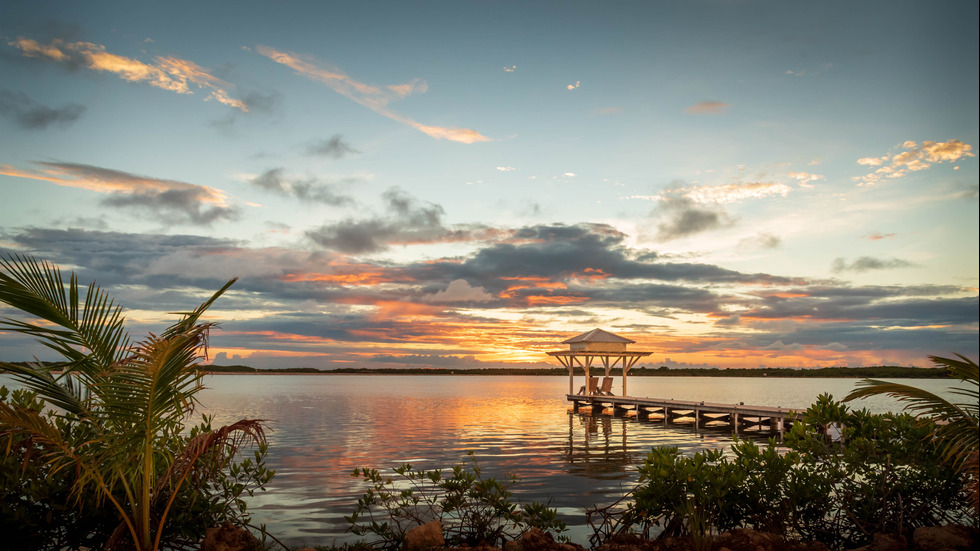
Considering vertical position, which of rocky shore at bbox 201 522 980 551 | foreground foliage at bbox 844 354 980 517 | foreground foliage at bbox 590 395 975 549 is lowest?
rocky shore at bbox 201 522 980 551

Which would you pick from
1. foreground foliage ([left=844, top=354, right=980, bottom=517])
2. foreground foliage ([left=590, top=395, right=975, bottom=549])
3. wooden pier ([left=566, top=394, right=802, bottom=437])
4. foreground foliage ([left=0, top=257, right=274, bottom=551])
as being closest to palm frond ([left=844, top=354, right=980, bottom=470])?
foreground foliage ([left=844, top=354, right=980, bottom=517])

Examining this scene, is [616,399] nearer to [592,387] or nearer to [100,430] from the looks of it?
[592,387]

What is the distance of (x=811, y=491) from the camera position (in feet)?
25.2

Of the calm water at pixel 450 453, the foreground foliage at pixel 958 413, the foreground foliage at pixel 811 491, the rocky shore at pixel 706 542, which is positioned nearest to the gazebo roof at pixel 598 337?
the calm water at pixel 450 453

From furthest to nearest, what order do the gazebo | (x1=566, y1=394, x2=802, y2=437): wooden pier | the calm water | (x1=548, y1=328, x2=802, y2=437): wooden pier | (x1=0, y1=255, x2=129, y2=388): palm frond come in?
the gazebo < (x1=548, y1=328, x2=802, y2=437): wooden pier < (x1=566, y1=394, x2=802, y2=437): wooden pier < the calm water < (x1=0, y1=255, x2=129, y2=388): palm frond

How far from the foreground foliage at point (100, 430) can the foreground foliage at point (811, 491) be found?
15.5 feet

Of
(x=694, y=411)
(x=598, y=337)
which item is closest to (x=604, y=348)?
(x=598, y=337)

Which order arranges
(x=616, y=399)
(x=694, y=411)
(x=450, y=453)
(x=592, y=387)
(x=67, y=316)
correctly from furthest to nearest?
(x=592, y=387) < (x=616, y=399) < (x=694, y=411) < (x=450, y=453) < (x=67, y=316)

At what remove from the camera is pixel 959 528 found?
6.49 meters

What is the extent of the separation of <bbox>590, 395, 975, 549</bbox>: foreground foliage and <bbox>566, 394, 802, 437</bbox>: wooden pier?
1770cm

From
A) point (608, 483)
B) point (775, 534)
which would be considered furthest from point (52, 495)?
point (608, 483)

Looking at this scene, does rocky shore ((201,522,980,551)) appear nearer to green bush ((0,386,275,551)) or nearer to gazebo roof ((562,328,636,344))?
green bush ((0,386,275,551))

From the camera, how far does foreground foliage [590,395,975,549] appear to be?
7.50 m

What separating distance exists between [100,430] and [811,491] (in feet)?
26.1
